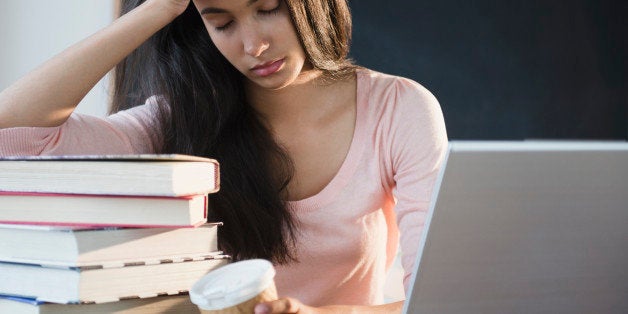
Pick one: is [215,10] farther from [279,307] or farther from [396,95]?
[279,307]

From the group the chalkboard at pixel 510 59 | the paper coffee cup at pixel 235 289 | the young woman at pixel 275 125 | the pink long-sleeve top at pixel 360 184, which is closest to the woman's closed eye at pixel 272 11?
the young woman at pixel 275 125

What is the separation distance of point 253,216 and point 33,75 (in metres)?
0.42

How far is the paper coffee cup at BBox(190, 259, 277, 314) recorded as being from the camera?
30.7 inches

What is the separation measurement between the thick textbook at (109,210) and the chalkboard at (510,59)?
2.16m

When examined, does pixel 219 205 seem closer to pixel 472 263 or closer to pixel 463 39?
pixel 472 263

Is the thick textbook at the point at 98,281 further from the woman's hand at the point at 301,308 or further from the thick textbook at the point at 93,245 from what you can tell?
the woman's hand at the point at 301,308

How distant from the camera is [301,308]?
0.97 meters

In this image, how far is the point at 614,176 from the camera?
81cm

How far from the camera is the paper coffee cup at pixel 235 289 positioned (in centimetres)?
78

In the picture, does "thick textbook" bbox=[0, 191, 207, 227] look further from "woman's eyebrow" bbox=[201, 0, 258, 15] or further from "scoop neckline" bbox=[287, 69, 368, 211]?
"scoop neckline" bbox=[287, 69, 368, 211]

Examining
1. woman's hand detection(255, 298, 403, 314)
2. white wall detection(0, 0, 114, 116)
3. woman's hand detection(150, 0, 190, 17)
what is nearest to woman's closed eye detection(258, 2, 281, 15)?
woman's hand detection(150, 0, 190, 17)

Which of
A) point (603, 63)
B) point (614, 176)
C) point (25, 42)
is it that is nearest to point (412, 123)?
point (614, 176)

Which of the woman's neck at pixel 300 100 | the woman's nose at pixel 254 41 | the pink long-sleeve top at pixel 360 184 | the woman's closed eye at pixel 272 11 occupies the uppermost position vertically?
the woman's closed eye at pixel 272 11

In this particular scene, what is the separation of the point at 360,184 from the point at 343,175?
→ 35 millimetres
